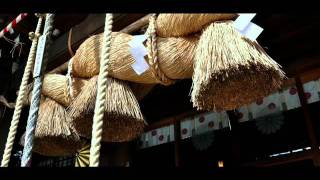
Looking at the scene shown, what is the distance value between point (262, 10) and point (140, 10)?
0.40 feet

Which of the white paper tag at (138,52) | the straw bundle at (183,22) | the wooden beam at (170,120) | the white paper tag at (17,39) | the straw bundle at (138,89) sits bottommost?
the straw bundle at (138,89)

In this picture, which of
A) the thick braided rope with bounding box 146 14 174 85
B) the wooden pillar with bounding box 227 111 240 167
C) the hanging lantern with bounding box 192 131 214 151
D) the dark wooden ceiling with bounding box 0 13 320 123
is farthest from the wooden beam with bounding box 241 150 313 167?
the thick braided rope with bounding box 146 14 174 85

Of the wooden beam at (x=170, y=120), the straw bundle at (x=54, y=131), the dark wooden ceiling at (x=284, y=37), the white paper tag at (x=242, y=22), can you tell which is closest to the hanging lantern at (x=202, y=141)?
the wooden beam at (x=170, y=120)

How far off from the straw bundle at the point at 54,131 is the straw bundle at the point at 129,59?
0.76ft

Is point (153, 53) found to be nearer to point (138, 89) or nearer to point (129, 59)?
point (129, 59)

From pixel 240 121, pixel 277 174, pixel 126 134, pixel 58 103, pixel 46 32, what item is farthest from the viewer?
pixel 240 121

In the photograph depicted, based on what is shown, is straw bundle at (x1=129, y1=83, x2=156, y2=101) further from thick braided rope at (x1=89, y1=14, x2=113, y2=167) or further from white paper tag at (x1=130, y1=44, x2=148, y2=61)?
thick braided rope at (x1=89, y1=14, x2=113, y2=167)

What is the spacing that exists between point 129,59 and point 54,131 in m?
0.56

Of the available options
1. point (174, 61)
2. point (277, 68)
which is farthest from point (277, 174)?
point (174, 61)

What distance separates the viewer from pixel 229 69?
101 cm

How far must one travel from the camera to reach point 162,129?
317 cm

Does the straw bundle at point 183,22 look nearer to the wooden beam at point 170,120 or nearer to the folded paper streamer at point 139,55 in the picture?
the folded paper streamer at point 139,55

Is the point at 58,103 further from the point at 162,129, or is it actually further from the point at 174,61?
the point at 162,129

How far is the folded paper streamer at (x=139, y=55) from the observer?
1.31 metres
